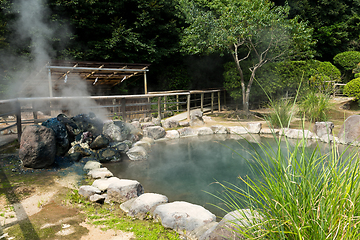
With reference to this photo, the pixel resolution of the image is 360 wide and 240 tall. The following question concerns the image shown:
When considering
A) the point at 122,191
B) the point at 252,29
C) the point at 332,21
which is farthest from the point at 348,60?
the point at 122,191

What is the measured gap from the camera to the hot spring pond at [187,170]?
4.32 metres

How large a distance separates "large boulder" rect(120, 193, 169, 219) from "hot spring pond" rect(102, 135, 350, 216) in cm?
71

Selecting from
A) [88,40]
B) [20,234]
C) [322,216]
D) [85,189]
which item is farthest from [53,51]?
[322,216]

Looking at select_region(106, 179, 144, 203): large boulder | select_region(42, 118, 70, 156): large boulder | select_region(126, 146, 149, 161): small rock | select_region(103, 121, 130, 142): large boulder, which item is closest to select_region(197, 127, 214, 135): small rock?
select_region(103, 121, 130, 142): large boulder

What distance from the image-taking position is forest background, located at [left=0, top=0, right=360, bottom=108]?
10211 mm

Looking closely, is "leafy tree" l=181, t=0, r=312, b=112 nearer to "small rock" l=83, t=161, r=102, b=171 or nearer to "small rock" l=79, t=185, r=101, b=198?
"small rock" l=83, t=161, r=102, b=171

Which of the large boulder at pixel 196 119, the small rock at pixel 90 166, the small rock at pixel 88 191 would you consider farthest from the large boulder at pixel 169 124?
the small rock at pixel 88 191

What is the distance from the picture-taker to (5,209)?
314cm

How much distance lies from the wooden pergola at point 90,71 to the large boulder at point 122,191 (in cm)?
534

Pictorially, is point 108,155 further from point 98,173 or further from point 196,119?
point 196,119

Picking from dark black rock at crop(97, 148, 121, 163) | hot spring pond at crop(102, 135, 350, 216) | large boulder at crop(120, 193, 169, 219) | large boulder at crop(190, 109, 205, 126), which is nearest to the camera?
large boulder at crop(120, 193, 169, 219)

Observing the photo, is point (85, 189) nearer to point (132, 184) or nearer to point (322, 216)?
point (132, 184)

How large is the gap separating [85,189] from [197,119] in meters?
6.15

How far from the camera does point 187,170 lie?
545 centimetres
